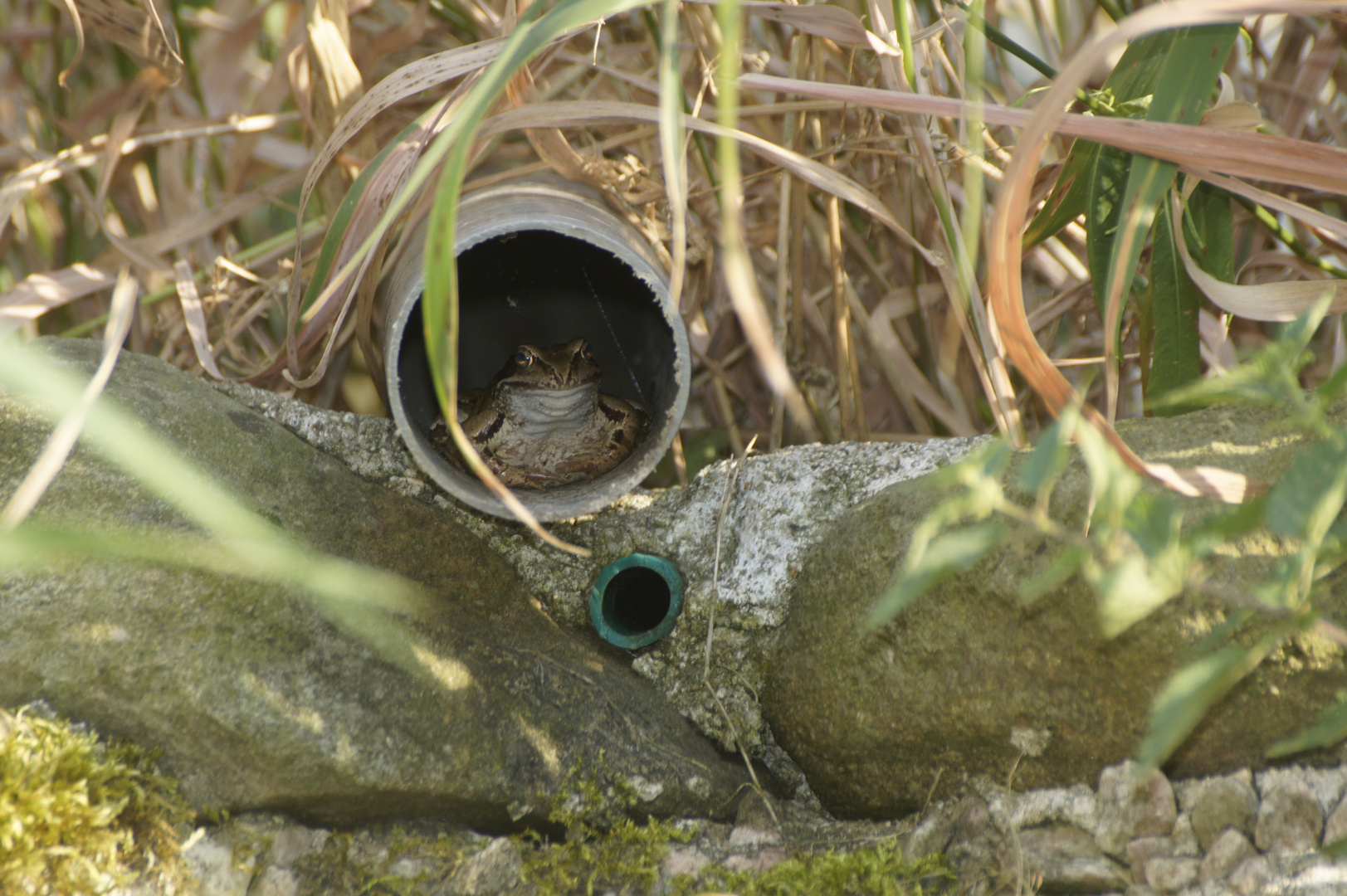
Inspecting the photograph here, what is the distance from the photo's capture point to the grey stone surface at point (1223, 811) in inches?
55.5

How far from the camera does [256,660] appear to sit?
1593 millimetres

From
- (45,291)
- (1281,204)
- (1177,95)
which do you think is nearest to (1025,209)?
(1177,95)

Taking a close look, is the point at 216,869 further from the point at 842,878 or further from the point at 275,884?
the point at 842,878

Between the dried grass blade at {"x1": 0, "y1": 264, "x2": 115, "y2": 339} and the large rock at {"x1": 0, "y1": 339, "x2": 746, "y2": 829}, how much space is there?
1.07ft

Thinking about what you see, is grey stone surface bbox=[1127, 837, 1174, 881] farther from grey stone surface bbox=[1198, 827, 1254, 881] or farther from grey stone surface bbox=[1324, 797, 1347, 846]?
grey stone surface bbox=[1324, 797, 1347, 846]

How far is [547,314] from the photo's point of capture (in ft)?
10.3

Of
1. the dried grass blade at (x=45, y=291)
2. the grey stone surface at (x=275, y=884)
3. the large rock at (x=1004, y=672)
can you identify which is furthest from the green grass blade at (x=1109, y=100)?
the dried grass blade at (x=45, y=291)

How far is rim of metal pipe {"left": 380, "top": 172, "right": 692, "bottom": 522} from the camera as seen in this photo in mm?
1813

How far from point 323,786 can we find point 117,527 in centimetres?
57

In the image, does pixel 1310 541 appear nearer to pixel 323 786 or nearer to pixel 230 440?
pixel 323 786

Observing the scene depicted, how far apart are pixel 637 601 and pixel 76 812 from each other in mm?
1116

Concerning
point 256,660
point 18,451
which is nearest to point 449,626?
point 256,660

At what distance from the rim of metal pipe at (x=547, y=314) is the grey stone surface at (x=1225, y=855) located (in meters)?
1.11

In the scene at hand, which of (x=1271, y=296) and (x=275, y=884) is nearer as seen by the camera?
(x=275, y=884)
